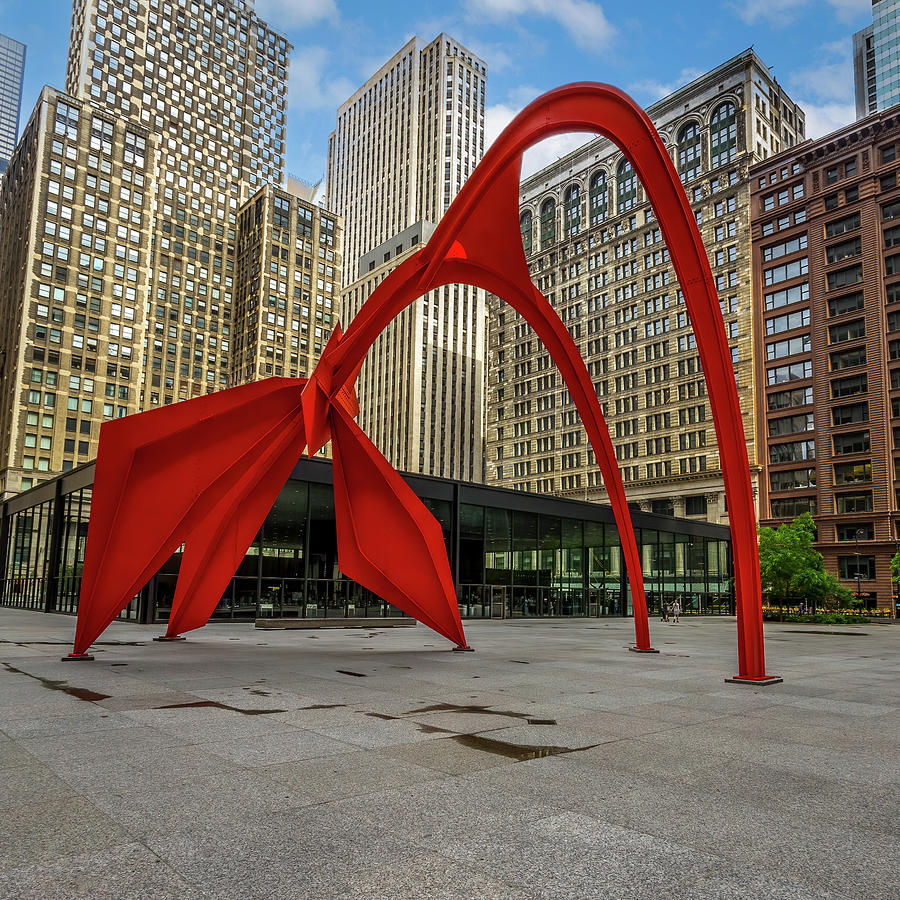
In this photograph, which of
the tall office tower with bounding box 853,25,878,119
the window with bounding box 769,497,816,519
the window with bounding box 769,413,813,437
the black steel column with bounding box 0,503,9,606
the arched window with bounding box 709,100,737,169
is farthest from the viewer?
the tall office tower with bounding box 853,25,878,119

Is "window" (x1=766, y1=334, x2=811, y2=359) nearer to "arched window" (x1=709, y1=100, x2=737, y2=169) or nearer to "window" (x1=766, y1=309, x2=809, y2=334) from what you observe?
"window" (x1=766, y1=309, x2=809, y2=334)

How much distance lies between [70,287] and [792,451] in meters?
80.8

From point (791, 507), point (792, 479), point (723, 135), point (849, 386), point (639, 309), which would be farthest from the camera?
point (639, 309)

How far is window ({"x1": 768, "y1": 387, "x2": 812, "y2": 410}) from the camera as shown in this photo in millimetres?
73688

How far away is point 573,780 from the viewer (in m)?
5.87

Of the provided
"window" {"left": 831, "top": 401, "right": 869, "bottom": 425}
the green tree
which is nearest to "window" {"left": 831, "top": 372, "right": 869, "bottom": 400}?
"window" {"left": 831, "top": 401, "right": 869, "bottom": 425}

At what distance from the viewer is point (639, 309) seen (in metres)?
90.2

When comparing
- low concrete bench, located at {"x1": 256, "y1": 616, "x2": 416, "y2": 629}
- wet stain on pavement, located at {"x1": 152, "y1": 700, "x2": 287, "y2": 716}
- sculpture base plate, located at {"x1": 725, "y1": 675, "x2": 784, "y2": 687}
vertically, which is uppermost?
wet stain on pavement, located at {"x1": 152, "y1": 700, "x2": 287, "y2": 716}

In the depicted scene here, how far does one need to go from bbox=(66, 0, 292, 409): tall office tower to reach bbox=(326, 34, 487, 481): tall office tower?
1301 inches

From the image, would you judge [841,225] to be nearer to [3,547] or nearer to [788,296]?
[788,296]

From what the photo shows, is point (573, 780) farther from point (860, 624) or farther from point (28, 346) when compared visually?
point (28, 346)

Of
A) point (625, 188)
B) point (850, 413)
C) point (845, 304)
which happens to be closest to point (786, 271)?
point (845, 304)

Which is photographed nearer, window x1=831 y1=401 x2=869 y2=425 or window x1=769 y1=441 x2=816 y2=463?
window x1=831 y1=401 x2=869 y2=425

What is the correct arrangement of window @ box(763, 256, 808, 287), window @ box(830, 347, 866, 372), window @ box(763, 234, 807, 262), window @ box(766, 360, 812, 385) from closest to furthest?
1. window @ box(830, 347, 866, 372)
2. window @ box(766, 360, 812, 385)
3. window @ box(763, 256, 808, 287)
4. window @ box(763, 234, 807, 262)
